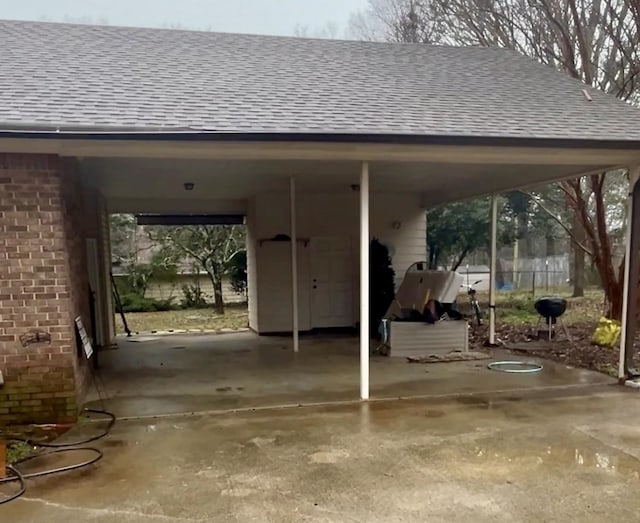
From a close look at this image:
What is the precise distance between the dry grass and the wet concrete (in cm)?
321

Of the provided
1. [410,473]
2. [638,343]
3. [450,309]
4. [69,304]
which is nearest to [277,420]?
[410,473]

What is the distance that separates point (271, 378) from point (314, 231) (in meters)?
4.20

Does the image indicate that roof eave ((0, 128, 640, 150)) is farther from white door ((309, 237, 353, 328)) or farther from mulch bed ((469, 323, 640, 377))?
white door ((309, 237, 353, 328))


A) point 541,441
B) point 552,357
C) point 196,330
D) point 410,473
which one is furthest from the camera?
point 196,330

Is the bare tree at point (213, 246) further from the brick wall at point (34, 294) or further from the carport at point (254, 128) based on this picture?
the brick wall at point (34, 294)

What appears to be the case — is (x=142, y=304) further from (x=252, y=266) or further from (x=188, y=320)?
(x=252, y=266)

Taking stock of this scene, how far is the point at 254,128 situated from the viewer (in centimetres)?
460

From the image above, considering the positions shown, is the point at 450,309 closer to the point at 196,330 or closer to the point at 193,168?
the point at 193,168

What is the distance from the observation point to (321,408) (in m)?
5.00

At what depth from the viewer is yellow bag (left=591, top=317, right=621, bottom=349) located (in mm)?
7617

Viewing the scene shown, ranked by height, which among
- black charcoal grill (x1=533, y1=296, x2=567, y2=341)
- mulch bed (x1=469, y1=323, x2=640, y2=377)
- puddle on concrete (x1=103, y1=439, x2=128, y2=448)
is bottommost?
mulch bed (x1=469, y1=323, x2=640, y2=377)

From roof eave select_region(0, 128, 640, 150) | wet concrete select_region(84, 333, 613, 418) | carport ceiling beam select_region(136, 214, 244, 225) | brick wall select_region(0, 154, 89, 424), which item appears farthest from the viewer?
carport ceiling beam select_region(136, 214, 244, 225)

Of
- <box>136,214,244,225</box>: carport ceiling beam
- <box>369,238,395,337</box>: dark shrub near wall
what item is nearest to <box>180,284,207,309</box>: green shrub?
<box>136,214,244,225</box>: carport ceiling beam

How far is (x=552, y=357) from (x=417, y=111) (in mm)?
4155
